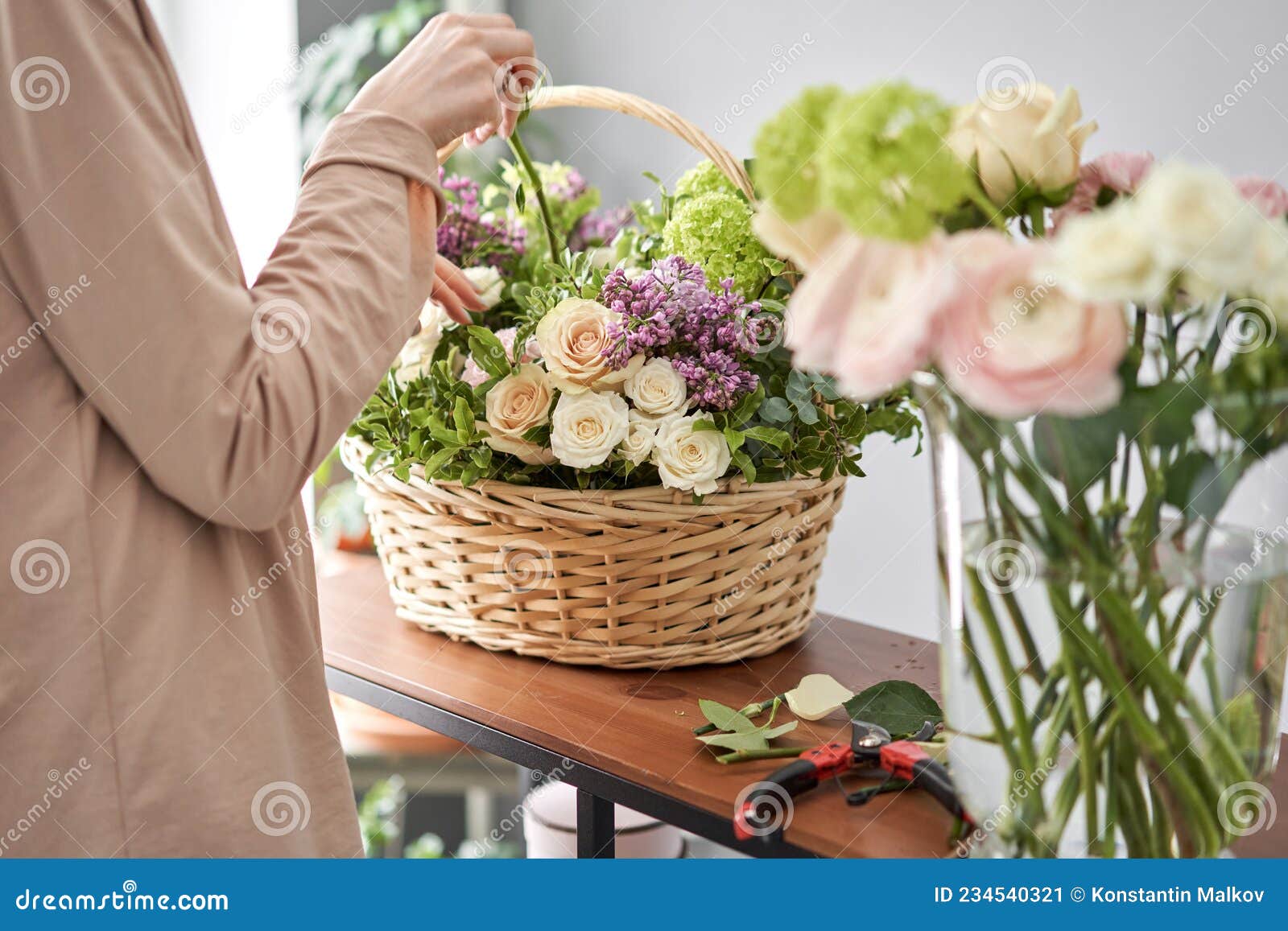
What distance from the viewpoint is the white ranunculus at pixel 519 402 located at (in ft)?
2.98

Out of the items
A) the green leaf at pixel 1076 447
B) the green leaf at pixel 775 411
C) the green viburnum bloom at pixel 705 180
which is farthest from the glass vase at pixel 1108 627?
the green viburnum bloom at pixel 705 180

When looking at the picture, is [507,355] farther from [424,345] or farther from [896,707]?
[896,707]

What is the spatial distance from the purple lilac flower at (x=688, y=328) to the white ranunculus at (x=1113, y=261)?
47 cm

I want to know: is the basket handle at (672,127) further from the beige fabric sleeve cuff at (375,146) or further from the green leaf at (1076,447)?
the green leaf at (1076,447)

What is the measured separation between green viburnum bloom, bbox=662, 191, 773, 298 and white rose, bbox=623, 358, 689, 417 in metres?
0.14

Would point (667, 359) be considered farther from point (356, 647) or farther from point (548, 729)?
point (356, 647)

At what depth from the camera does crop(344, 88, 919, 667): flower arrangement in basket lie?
0.89m

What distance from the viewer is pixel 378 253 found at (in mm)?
688

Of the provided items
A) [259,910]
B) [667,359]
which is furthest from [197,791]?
[667,359]

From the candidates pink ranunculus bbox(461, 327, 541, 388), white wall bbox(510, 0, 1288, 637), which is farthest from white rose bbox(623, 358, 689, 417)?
white wall bbox(510, 0, 1288, 637)

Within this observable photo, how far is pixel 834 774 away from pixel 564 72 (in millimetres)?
2000

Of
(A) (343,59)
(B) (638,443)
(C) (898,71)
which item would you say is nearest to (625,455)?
(B) (638,443)

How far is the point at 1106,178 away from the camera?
0.56m

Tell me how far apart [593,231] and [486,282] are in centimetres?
29
